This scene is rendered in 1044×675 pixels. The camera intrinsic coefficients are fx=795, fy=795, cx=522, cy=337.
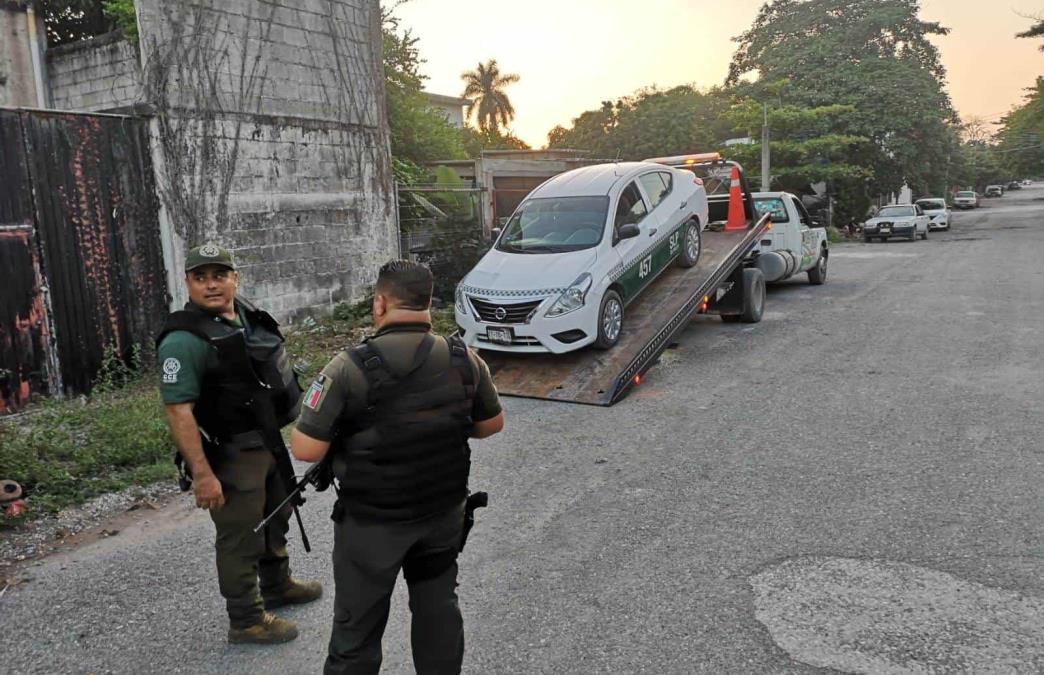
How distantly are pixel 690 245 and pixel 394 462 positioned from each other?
27.2 feet

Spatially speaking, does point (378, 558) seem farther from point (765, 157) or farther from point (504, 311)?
point (765, 157)

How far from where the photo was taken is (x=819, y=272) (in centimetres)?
1524

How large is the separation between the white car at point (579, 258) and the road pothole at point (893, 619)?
427cm

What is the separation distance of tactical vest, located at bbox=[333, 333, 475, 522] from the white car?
527cm

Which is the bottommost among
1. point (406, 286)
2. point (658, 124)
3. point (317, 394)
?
point (317, 394)

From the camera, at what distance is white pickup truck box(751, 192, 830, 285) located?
12.4 metres

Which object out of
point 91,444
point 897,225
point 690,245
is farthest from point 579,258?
point 897,225

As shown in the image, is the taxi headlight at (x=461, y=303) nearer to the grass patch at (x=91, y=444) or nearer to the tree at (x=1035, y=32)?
the grass patch at (x=91, y=444)

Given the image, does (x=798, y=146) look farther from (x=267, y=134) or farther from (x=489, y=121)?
(x=489, y=121)

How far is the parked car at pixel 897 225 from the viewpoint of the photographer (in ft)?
89.0

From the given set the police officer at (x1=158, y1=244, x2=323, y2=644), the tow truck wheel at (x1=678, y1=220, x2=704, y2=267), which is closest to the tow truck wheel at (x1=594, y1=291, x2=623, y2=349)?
the tow truck wheel at (x1=678, y1=220, x2=704, y2=267)

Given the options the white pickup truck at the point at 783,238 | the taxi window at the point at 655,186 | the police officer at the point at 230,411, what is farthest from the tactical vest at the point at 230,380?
the white pickup truck at the point at 783,238

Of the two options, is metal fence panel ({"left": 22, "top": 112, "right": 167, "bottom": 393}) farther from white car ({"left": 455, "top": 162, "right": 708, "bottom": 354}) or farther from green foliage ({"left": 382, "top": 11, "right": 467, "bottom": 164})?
green foliage ({"left": 382, "top": 11, "right": 467, "bottom": 164})

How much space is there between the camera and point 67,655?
347cm
